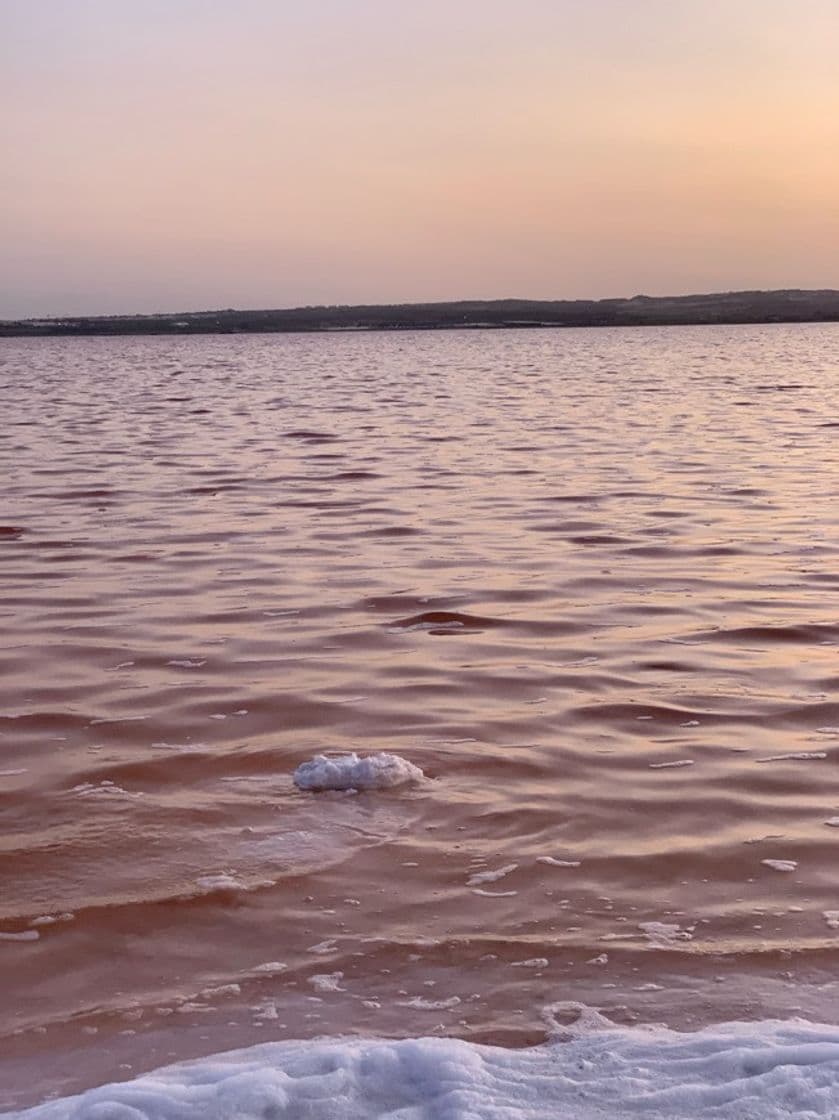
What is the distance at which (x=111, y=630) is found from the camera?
7.46 meters

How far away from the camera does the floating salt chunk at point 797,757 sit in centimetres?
527

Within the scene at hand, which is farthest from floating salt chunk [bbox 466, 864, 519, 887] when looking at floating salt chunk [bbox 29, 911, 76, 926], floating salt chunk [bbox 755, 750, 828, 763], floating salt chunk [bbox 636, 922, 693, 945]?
floating salt chunk [bbox 755, 750, 828, 763]

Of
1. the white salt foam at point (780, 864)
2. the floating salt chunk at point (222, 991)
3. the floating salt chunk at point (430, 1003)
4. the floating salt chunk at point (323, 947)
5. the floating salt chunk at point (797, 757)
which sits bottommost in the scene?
the floating salt chunk at point (222, 991)

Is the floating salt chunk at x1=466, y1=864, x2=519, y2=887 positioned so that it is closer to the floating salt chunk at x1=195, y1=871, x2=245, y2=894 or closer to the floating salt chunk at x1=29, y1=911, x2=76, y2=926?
the floating salt chunk at x1=195, y1=871, x2=245, y2=894

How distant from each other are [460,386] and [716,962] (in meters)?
28.0

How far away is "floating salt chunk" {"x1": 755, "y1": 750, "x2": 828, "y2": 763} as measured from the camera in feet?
17.3

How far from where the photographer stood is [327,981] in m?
3.62

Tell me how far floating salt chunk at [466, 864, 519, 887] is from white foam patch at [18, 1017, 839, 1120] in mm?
1019

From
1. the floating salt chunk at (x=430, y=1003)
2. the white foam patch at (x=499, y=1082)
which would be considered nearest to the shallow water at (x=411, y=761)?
the floating salt chunk at (x=430, y=1003)

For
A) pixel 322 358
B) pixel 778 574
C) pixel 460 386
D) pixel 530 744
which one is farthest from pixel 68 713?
pixel 322 358

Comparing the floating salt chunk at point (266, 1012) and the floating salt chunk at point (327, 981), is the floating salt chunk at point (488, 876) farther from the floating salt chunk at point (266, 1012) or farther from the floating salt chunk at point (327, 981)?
the floating salt chunk at point (266, 1012)

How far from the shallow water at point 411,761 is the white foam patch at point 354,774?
8 centimetres

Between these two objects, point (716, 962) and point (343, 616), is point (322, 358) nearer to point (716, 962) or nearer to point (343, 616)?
point (343, 616)

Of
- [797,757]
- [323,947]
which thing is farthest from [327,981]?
[797,757]
